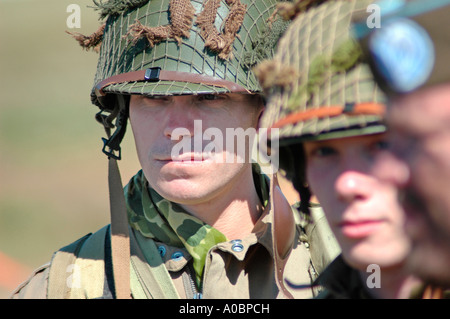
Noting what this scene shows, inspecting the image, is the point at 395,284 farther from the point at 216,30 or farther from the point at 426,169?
the point at 216,30

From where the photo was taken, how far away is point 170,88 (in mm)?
3057

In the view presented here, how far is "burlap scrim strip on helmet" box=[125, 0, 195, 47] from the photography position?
3.18 m

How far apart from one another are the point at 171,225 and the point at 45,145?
382 inches

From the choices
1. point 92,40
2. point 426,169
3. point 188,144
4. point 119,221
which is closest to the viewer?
point 426,169

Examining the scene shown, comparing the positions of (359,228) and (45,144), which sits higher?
(45,144)

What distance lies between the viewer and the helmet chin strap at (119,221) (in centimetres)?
312

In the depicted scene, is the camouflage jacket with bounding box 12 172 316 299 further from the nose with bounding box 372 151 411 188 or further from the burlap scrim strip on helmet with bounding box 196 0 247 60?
the nose with bounding box 372 151 411 188

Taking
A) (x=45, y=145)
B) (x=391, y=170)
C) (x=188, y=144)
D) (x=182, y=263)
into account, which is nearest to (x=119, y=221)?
(x=182, y=263)

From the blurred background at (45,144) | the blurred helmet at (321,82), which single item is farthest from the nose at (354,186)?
the blurred background at (45,144)

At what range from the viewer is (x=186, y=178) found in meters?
3.12

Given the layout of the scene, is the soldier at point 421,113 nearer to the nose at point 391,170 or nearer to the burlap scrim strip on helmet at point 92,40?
the nose at point 391,170

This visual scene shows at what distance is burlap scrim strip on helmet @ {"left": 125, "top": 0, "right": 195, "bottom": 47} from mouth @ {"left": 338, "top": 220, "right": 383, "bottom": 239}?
155 cm

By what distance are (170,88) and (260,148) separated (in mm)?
819
